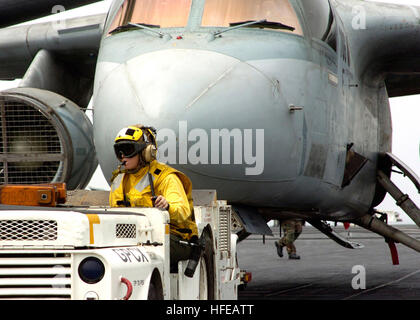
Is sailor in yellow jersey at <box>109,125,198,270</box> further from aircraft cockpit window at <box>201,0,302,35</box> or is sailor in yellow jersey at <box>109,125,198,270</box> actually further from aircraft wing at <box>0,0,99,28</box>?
aircraft wing at <box>0,0,99,28</box>

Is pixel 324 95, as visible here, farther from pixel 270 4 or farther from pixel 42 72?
pixel 42 72

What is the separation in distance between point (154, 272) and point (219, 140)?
2.70 meters

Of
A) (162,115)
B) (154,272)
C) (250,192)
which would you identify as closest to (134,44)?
(162,115)

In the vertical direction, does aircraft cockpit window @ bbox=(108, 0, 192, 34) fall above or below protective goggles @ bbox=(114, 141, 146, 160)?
above

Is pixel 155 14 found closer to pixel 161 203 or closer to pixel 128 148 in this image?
pixel 128 148


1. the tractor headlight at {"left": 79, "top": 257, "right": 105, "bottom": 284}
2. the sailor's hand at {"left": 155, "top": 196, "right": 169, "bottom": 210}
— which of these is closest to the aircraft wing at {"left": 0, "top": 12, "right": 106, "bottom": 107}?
the sailor's hand at {"left": 155, "top": 196, "right": 169, "bottom": 210}

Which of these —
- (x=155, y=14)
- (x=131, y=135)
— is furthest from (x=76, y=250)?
(x=155, y=14)

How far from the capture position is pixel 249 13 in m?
8.28

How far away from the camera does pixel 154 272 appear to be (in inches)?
190

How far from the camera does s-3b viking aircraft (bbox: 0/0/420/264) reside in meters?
7.45

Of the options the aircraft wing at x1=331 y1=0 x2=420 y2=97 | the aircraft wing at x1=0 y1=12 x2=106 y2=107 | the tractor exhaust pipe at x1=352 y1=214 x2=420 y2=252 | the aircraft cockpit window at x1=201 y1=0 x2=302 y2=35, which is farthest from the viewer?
the aircraft wing at x1=0 y1=12 x2=106 y2=107

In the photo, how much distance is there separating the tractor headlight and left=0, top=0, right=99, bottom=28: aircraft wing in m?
5.05

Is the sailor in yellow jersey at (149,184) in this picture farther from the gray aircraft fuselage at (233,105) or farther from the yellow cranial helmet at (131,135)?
the gray aircraft fuselage at (233,105)
